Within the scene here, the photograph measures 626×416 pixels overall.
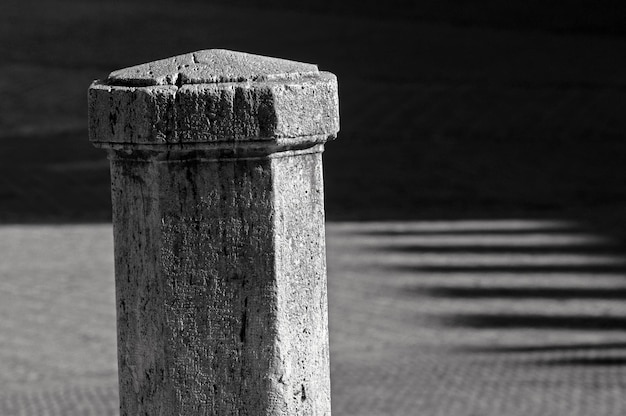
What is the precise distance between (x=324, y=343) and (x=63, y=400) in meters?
3.58

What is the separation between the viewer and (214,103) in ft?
8.42

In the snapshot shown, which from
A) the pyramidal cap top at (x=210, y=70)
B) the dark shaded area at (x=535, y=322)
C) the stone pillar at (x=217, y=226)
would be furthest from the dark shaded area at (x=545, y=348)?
the pyramidal cap top at (x=210, y=70)

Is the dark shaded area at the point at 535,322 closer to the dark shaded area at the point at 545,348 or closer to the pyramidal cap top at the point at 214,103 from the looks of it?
the dark shaded area at the point at 545,348

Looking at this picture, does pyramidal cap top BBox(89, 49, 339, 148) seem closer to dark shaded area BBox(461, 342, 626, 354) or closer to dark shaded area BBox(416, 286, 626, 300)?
dark shaded area BBox(461, 342, 626, 354)

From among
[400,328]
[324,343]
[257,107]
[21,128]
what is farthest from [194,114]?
[21,128]

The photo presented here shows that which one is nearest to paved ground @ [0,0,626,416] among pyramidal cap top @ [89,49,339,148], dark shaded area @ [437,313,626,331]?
dark shaded area @ [437,313,626,331]

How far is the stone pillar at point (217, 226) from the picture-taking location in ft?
8.46

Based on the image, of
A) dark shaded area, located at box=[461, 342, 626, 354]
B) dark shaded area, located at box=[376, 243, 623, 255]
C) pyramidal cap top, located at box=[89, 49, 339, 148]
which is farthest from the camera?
dark shaded area, located at box=[376, 243, 623, 255]

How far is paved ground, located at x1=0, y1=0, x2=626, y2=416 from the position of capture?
6.52 m

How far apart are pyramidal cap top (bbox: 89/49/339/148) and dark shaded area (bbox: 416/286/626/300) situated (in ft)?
17.9

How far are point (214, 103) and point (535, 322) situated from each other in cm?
517

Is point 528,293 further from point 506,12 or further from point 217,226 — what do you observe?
point 506,12

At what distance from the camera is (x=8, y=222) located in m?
10.4

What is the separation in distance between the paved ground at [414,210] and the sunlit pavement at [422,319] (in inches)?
0.8
